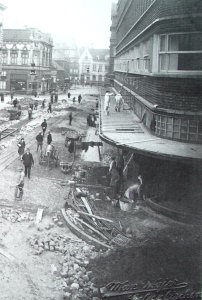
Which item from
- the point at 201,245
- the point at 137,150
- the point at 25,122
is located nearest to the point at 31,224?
the point at 137,150

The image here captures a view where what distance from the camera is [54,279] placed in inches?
377

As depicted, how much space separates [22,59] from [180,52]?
58.9m

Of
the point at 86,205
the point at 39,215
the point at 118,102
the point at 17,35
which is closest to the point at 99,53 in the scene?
the point at 17,35

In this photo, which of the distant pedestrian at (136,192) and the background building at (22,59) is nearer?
the distant pedestrian at (136,192)

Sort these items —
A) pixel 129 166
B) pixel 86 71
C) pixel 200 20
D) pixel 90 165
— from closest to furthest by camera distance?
pixel 200 20 → pixel 129 166 → pixel 90 165 → pixel 86 71

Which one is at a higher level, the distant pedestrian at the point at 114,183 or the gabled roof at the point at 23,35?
the gabled roof at the point at 23,35

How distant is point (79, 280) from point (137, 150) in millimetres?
5745

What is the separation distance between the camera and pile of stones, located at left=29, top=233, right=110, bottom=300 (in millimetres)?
9148

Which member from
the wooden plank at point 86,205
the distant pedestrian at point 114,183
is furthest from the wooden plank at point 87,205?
the distant pedestrian at point 114,183

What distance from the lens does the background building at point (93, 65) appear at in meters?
115

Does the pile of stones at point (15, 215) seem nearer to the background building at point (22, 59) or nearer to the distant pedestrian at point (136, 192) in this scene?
the distant pedestrian at point (136, 192)

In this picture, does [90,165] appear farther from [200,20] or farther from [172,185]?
[200,20]

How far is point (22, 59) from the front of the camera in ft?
227

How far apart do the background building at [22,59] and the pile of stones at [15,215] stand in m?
55.6
